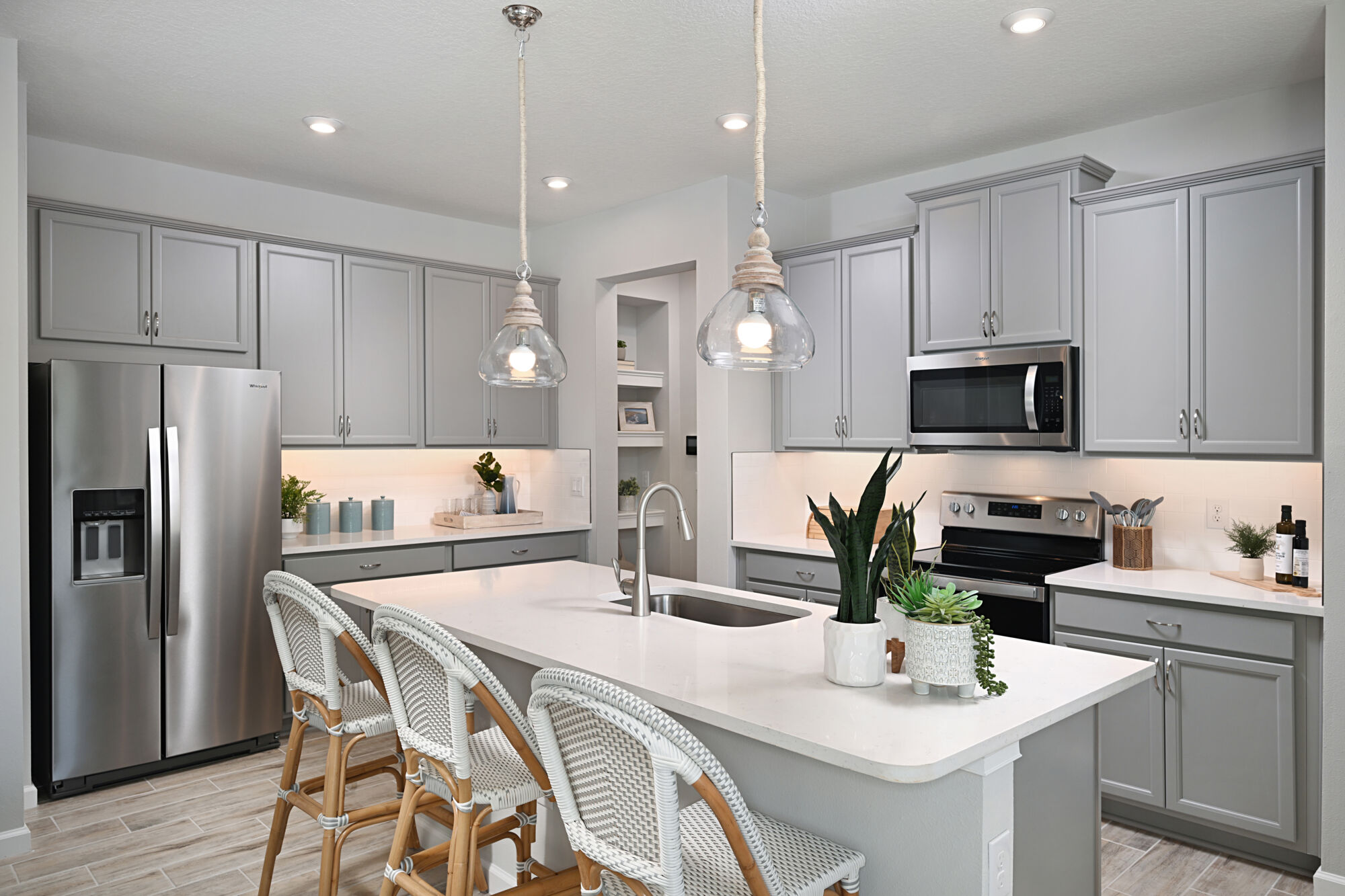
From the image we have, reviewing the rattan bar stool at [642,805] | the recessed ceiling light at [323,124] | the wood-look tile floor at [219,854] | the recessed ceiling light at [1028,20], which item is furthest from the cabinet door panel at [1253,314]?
the recessed ceiling light at [323,124]

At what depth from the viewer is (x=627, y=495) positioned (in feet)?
19.0

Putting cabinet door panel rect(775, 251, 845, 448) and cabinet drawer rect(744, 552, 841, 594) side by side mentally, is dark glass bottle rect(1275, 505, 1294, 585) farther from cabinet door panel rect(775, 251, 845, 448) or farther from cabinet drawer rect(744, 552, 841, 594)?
cabinet door panel rect(775, 251, 845, 448)

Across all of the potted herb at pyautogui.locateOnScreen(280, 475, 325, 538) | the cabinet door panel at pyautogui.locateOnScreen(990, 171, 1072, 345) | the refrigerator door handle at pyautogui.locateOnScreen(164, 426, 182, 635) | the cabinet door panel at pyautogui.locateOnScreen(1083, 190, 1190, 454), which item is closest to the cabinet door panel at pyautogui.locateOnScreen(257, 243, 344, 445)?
the potted herb at pyautogui.locateOnScreen(280, 475, 325, 538)

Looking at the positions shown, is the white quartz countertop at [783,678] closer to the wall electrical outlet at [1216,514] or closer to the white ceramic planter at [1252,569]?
the white ceramic planter at [1252,569]

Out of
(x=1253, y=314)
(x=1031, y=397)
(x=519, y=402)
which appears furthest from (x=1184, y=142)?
(x=519, y=402)

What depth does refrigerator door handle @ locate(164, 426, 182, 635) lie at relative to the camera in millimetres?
3533

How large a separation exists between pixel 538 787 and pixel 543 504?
357cm

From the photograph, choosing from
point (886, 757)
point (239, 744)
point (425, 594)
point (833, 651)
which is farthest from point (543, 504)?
point (886, 757)

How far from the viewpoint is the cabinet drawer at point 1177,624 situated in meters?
2.75

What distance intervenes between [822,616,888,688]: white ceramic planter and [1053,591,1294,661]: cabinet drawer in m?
1.70

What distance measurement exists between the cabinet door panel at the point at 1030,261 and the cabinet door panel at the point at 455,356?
107 inches

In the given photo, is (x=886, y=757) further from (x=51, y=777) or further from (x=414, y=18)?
(x=51, y=777)

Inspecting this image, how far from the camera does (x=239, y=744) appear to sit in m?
3.85

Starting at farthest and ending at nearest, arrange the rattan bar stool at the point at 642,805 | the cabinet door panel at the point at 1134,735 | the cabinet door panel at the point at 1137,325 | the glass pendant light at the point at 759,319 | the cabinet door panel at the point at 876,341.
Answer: the cabinet door panel at the point at 876,341 → the cabinet door panel at the point at 1137,325 → the cabinet door panel at the point at 1134,735 → the glass pendant light at the point at 759,319 → the rattan bar stool at the point at 642,805
